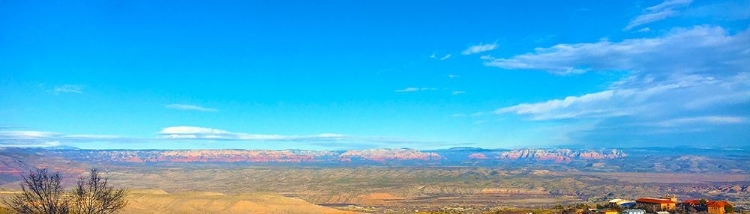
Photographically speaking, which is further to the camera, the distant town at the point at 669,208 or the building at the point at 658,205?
the building at the point at 658,205

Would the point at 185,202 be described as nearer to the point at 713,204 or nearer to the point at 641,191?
the point at 713,204

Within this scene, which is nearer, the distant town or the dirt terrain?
the distant town

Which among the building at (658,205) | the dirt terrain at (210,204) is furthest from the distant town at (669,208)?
the dirt terrain at (210,204)

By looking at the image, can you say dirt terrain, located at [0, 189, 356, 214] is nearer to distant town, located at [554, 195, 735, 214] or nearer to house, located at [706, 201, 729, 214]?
distant town, located at [554, 195, 735, 214]

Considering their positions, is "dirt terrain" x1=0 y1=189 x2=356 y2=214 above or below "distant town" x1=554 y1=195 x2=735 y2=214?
below

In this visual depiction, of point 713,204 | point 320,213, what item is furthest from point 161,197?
point 713,204

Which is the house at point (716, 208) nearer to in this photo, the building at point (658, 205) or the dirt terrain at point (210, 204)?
the building at point (658, 205)

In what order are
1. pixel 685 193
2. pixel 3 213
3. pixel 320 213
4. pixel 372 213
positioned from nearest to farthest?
pixel 3 213 < pixel 320 213 < pixel 372 213 < pixel 685 193

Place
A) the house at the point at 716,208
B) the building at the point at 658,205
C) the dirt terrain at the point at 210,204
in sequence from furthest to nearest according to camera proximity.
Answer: the dirt terrain at the point at 210,204, the building at the point at 658,205, the house at the point at 716,208

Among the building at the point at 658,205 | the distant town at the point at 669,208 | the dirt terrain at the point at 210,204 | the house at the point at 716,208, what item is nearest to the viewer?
the house at the point at 716,208

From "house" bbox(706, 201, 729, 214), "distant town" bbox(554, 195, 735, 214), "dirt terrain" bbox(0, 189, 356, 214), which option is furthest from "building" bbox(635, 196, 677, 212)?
"dirt terrain" bbox(0, 189, 356, 214)

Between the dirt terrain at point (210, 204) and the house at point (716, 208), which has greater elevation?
the house at point (716, 208)
